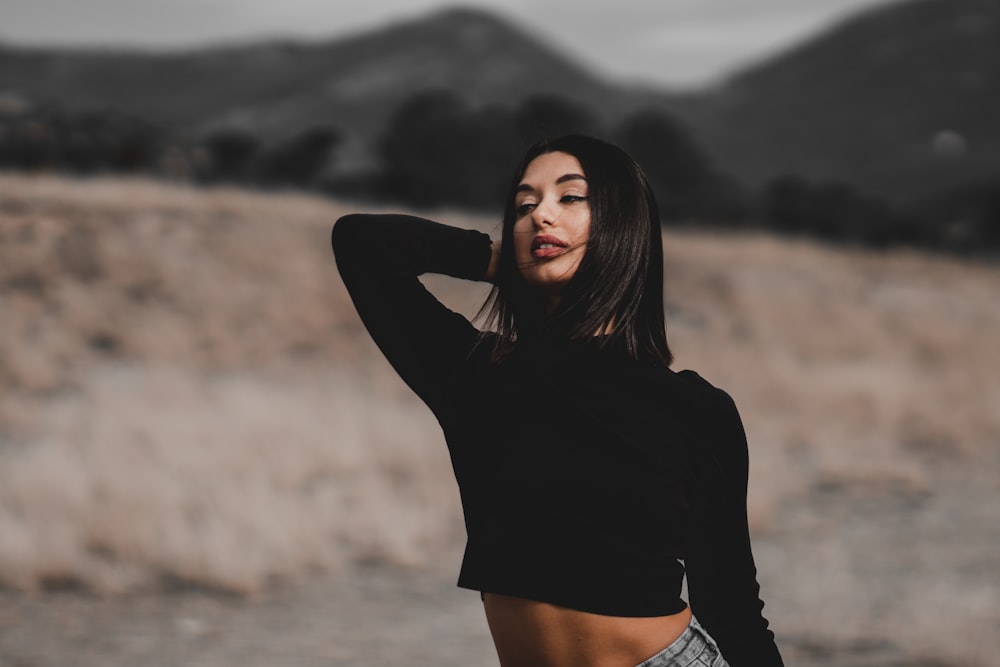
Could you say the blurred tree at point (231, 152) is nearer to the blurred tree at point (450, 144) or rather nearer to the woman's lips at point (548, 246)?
the blurred tree at point (450, 144)

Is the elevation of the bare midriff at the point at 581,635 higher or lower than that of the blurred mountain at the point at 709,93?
lower

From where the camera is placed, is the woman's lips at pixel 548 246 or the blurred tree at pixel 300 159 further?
the blurred tree at pixel 300 159

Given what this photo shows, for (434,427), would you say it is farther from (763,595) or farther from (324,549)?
(763,595)

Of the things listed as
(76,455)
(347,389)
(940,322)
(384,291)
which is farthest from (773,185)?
(384,291)

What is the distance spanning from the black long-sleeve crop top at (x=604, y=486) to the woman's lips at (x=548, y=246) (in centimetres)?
15

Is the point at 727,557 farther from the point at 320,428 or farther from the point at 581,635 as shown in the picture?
the point at 320,428

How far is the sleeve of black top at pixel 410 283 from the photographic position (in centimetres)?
185

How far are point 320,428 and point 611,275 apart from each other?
7242 mm

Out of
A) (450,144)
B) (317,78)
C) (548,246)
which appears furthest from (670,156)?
(317,78)

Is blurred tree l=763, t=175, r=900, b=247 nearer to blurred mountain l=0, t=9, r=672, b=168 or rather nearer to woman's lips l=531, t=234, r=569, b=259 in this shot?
woman's lips l=531, t=234, r=569, b=259

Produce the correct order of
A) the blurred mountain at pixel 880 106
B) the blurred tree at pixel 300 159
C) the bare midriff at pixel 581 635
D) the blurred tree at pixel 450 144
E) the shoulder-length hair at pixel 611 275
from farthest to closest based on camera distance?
1. the blurred mountain at pixel 880 106
2. the blurred tree at pixel 450 144
3. the blurred tree at pixel 300 159
4. the shoulder-length hair at pixel 611 275
5. the bare midriff at pixel 581 635

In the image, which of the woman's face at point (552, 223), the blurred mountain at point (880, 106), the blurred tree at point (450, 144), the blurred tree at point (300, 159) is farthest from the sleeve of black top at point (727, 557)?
the blurred mountain at point (880, 106)

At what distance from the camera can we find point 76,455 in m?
7.18

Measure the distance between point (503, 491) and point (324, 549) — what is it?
4719mm
